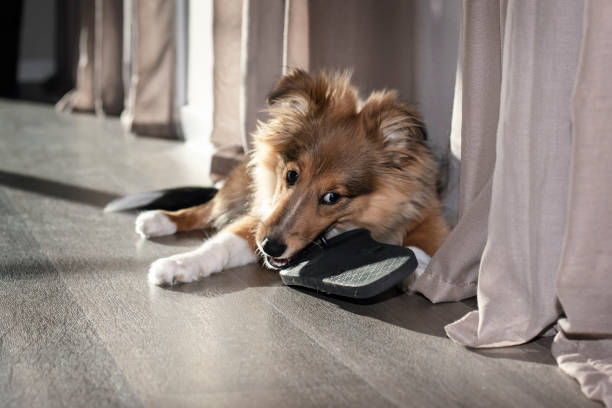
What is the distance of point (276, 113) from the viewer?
2.87 metres

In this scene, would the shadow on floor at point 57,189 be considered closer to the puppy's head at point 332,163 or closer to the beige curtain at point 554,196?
the puppy's head at point 332,163

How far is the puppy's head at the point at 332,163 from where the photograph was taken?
2.57 meters

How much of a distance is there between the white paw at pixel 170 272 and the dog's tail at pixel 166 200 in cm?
88

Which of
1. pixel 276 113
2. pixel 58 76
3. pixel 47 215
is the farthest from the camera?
pixel 58 76

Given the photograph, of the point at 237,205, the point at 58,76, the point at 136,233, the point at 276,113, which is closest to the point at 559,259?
the point at 276,113

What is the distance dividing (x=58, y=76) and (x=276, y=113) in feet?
23.9

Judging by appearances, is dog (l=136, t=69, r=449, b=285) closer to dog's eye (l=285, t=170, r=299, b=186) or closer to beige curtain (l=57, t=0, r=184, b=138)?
dog's eye (l=285, t=170, r=299, b=186)

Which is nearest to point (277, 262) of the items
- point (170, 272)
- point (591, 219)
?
point (170, 272)

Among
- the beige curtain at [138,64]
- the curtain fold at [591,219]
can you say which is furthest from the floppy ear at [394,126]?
the beige curtain at [138,64]

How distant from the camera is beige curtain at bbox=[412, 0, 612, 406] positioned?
188 cm

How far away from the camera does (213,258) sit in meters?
2.70

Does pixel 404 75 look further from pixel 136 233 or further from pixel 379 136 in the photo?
pixel 136 233

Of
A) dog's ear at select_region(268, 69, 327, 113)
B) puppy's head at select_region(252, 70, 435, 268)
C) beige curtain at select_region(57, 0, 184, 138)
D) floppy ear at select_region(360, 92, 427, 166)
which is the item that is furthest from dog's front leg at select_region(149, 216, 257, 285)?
beige curtain at select_region(57, 0, 184, 138)

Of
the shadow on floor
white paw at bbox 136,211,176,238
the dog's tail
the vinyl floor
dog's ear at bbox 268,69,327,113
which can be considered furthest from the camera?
the shadow on floor
